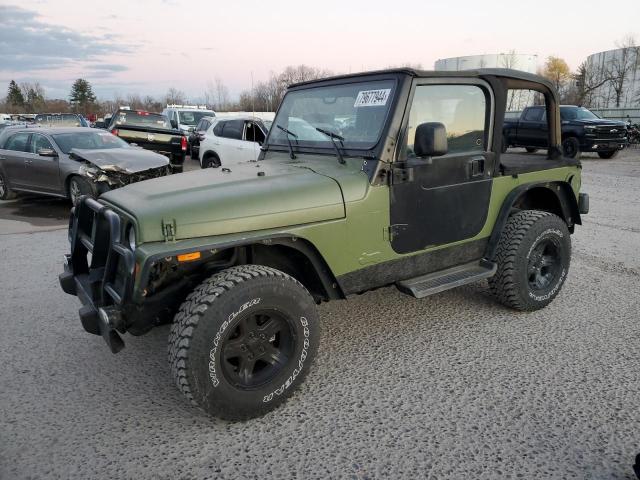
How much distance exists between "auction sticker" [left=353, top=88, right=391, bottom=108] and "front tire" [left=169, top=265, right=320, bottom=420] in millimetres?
1398

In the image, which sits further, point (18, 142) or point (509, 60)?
point (509, 60)

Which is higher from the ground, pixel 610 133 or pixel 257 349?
pixel 610 133

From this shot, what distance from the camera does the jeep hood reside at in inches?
102

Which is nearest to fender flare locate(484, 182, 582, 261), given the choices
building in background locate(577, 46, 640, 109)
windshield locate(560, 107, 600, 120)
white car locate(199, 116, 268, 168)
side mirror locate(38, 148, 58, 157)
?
white car locate(199, 116, 268, 168)

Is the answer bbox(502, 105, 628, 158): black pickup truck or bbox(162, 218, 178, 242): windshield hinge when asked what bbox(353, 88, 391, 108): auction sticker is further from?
bbox(502, 105, 628, 158): black pickup truck

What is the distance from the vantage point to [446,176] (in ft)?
11.4

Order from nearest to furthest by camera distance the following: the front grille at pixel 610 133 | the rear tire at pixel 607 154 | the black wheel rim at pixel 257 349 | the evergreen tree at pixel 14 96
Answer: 1. the black wheel rim at pixel 257 349
2. the front grille at pixel 610 133
3. the rear tire at pixel 607 154
4. the evergreen tree at pixel 14 96

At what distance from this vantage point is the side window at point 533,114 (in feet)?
52.5

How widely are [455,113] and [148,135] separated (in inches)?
410

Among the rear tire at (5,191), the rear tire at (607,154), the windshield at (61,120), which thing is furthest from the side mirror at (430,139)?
the windshield at (61,120)

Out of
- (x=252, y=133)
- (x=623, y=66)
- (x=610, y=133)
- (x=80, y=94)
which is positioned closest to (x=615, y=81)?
(x=623, y=66)

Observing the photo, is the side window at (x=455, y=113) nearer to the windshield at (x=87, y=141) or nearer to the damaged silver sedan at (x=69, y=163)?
the damaged silver sedan at (x=69, y=163)

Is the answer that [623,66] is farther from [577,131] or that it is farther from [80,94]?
[80,94]

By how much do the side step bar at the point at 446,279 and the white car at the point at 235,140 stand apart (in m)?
7.42
